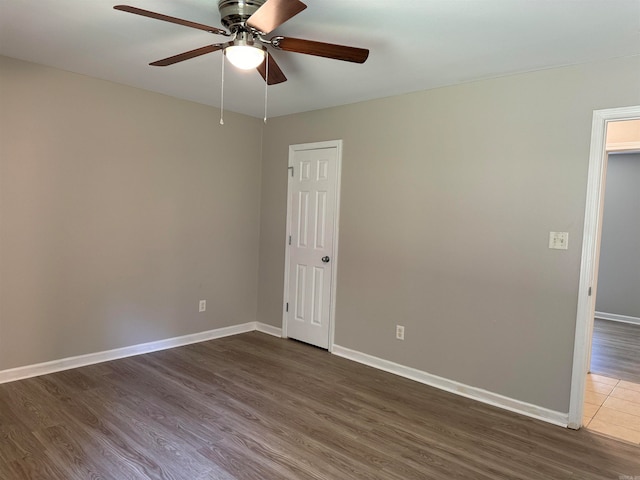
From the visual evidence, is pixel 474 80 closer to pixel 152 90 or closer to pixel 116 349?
pixel 152 90

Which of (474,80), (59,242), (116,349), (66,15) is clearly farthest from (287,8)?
(116,349)

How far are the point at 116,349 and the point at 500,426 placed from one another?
124 inches

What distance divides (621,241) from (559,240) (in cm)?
408

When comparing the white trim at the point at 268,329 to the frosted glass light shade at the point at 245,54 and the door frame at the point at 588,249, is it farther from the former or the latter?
the frosted glass light shade at the point at 245,54

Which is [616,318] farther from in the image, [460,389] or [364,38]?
[364,38]

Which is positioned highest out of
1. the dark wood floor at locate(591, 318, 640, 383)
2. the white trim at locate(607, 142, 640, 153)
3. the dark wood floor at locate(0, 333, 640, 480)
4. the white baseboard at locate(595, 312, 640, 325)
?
the white trim at locate(607, 142, 640, 153)

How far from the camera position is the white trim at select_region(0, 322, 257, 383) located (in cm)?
322

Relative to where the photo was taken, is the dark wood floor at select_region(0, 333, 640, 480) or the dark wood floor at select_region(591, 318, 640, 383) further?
the dark wood floor at select_region(591, 318, 640, 383)

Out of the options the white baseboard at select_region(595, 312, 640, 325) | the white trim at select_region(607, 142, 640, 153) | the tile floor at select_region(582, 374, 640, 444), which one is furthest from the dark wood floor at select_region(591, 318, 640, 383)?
the white trim at select_region(607, 142, 640, 153)

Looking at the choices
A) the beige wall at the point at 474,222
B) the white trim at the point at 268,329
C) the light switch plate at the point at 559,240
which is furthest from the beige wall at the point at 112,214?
the light switch plate at the point at 559,240

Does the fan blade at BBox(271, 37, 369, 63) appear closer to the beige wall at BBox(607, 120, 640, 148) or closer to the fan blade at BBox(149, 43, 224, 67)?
the fan blade at BBox(149, 43, 224, 67)

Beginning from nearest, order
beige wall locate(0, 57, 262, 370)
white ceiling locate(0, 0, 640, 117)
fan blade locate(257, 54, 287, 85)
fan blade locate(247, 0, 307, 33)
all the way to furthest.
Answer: fan blade locate(247, 0, 307, 33), white ceiling locate(0, 0, 640, 117), fan blade locate(257, 54, 287, 85), beige wall locate(0, 57, 262, 370)

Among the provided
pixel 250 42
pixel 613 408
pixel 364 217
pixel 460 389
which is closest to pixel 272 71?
pixel 250 42

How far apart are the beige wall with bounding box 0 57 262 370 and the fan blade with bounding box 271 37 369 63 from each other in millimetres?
2176
